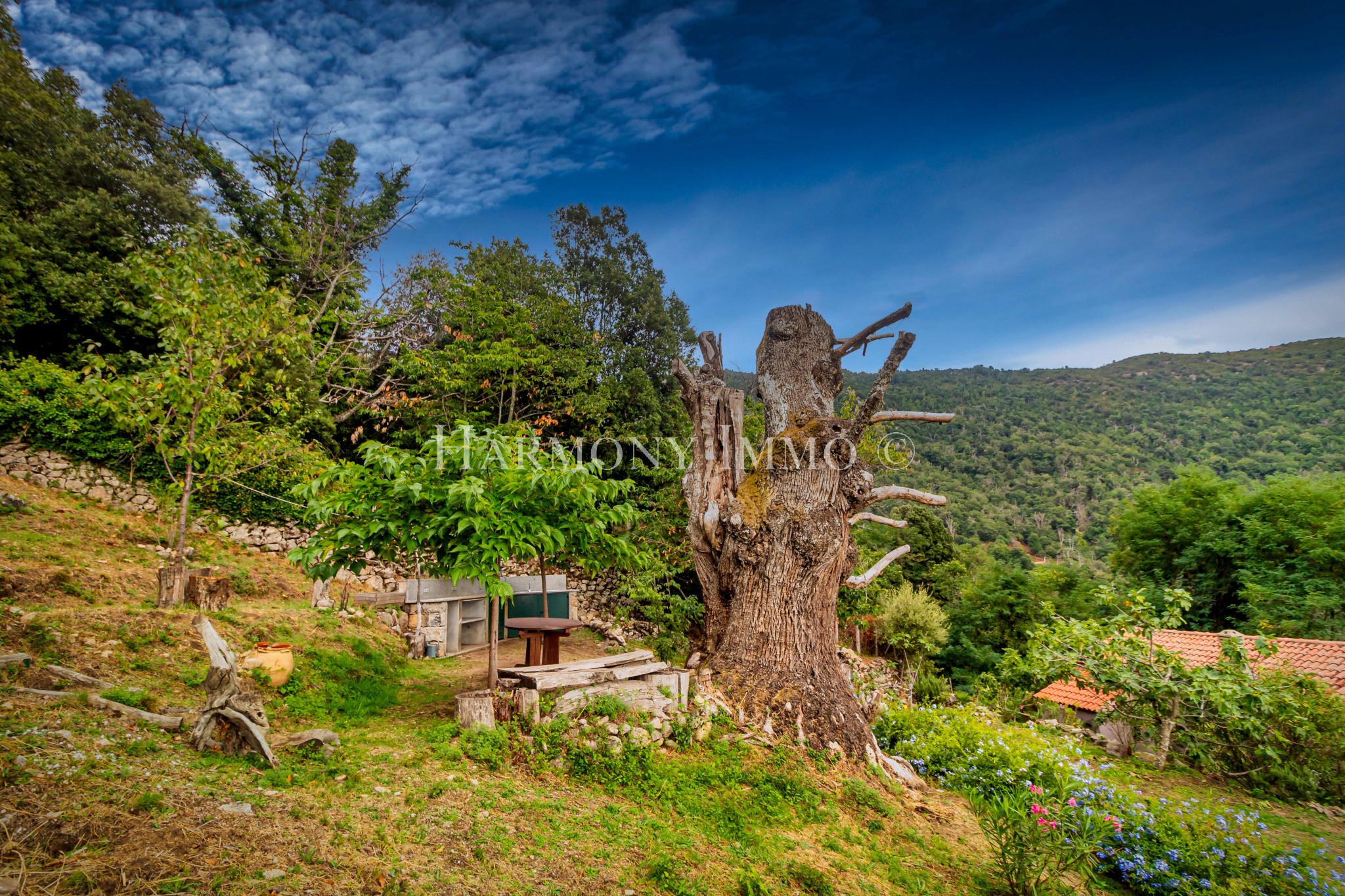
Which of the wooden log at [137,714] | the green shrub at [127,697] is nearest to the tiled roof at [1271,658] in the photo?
the wooden log at [137,714]

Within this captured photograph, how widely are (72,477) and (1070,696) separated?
19874 millimetres

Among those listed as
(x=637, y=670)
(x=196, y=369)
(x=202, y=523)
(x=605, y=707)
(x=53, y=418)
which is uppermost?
(x=196, y=369)

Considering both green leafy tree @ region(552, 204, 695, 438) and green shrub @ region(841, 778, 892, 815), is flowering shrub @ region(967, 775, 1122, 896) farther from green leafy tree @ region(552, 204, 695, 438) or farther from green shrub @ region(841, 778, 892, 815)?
green leafy tree @ region(552, 204, 695, 438)

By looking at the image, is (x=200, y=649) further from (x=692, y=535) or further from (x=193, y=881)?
(x=692, y=535)

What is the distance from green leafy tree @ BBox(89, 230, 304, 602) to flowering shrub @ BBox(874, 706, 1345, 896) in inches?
331

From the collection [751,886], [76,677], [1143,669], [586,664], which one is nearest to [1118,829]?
[751,886]

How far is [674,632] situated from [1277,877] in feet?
19.3

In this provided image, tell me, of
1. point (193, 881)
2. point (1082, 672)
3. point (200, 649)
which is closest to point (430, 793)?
point (193, 881)

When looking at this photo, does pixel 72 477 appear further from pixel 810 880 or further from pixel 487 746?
pixel 810 880

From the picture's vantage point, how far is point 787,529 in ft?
18.9

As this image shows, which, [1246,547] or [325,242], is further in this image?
[325,242]

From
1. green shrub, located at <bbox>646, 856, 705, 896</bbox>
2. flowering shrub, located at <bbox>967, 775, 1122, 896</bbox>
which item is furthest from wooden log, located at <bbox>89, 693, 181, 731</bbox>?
flowering shrub, located at <bbox>967, 775, 1122, 896</bbox>

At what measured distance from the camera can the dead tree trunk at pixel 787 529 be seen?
5344mm

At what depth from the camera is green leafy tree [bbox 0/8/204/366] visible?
9719mm
